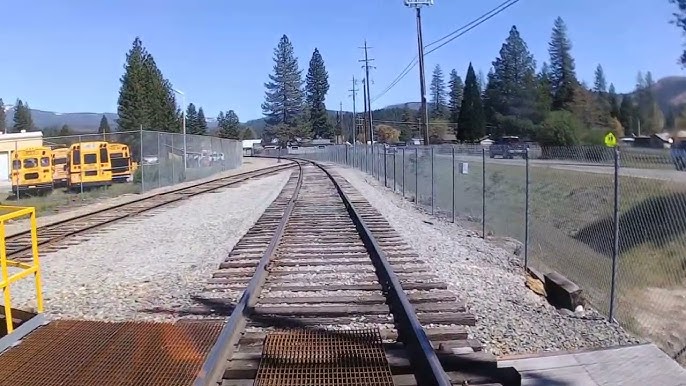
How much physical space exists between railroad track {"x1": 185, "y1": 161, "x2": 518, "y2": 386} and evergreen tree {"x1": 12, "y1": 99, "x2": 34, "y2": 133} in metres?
150

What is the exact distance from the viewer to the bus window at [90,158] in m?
34.3

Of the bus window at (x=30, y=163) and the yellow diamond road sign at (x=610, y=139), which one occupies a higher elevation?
the yellow diamond road sign at (x=610, y=139)

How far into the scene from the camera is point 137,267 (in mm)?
11070

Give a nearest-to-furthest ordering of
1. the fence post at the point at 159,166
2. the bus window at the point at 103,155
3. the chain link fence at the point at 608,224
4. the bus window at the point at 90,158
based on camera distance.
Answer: the chain link fence at the point at 608,224 < the fence post at the point at 159,166 < the bus window at the point at 90,158 < the bus window at the point at 103,155

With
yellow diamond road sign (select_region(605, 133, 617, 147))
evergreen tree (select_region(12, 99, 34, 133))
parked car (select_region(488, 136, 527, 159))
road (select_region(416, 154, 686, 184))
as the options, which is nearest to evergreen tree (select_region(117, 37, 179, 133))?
parked car (select_region(488, 136, 527, 159))

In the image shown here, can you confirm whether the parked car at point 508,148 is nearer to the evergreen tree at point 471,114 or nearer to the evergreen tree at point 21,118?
the evergreen tree at point 471,114

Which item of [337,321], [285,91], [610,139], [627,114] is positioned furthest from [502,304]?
[285,91]

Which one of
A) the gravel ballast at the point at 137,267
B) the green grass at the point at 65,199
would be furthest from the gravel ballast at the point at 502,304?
the green grass at the point at 65,199

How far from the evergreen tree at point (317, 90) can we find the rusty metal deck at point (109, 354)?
133720 mm

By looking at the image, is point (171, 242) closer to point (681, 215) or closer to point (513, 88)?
point (681, 215)

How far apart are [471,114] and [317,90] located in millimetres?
72997

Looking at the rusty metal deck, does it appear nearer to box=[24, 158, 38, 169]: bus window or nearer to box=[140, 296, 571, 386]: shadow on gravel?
box=[140, 296, 571, 386]: shadow on gravel

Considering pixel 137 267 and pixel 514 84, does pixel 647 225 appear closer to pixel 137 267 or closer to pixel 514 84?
pixel 137 267

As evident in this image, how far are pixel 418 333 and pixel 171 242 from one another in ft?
31.7
